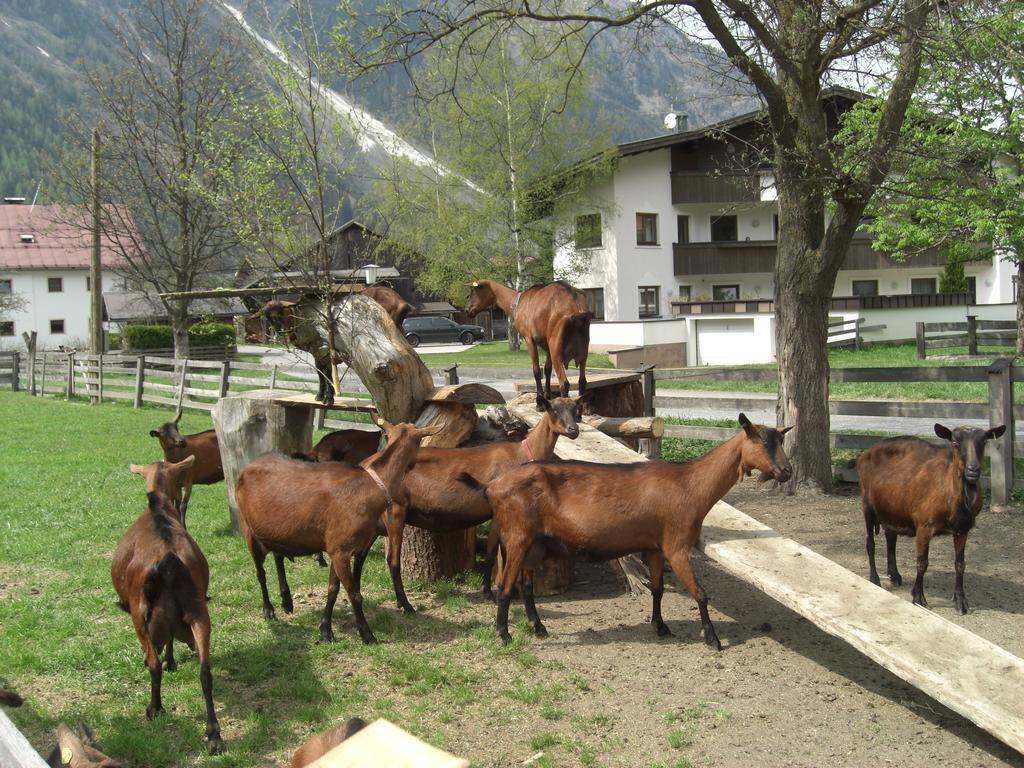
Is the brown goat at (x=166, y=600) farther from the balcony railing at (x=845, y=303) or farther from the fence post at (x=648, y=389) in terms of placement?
the balcony railing at (x=845, y=303)

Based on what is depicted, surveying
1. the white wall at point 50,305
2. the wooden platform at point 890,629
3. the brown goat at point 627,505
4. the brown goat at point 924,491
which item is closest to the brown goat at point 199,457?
the brown goat at point 627,505

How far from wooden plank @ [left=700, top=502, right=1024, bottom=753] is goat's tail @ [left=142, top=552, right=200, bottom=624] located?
3410 millimetres

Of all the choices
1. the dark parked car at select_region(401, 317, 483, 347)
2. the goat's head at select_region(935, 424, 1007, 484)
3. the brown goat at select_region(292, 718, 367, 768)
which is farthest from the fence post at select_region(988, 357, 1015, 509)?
the dark parked car at select_region(401, 317, 483, 347)

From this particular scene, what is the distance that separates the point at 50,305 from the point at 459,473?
6357 centimetres

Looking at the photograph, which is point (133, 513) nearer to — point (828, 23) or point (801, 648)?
point (801, 648)

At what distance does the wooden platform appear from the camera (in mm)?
4685

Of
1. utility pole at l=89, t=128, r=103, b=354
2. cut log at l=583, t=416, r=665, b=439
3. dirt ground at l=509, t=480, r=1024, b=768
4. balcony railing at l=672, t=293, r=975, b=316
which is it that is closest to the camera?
dirt ground at l=509, t=480, r=1024, b=768

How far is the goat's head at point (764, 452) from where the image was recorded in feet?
21.1

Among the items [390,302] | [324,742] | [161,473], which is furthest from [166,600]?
[390,302]

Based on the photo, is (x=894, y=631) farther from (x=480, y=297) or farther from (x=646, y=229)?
(x=646, y=229)

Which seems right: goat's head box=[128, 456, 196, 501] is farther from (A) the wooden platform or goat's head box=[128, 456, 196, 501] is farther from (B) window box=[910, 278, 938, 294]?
(B) window box=[910, 278, 938, 294]

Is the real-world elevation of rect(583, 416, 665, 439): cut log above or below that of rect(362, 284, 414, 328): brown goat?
below

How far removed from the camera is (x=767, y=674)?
19.8 ft

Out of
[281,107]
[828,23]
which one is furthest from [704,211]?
[281,107]
